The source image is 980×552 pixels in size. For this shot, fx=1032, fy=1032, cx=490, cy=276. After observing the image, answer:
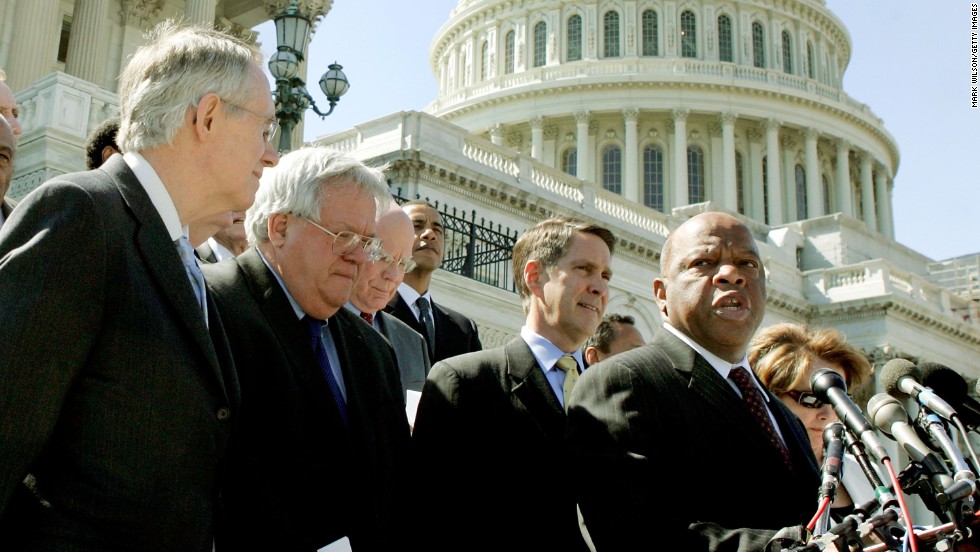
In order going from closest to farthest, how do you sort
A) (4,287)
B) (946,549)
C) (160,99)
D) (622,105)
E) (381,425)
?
1. (4,287)
2. (946,549)
3. (160,99)
4. (381,425)
5. (622,105)

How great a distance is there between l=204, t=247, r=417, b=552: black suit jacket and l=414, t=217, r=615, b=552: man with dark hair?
0.89ft

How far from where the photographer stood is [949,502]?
8.53 feet

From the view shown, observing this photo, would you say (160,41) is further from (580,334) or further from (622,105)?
(622,105)

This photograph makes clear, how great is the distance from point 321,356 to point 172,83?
40.1 inches

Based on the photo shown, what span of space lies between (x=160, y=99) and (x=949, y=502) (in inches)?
92.3

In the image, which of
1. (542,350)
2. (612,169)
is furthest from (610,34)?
(542,350)

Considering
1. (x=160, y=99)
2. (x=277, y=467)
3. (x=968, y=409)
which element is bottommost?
(x=277, y=467)

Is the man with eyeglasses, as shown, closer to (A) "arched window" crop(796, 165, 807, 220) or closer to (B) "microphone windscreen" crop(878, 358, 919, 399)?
(B) "microphone windscreen" crop(878, 358, 919, 399)

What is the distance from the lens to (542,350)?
163 inches

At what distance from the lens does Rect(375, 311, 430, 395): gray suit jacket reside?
191 inches

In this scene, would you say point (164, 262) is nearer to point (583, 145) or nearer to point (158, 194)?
point (158, 194)

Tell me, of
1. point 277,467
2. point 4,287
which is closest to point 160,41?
point 4,287

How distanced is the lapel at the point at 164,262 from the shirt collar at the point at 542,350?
1.72 meters

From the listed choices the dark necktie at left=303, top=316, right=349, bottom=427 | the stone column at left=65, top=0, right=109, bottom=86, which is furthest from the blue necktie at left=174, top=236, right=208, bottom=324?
the stone column at left=65, top=0, right=109, bottom=86
